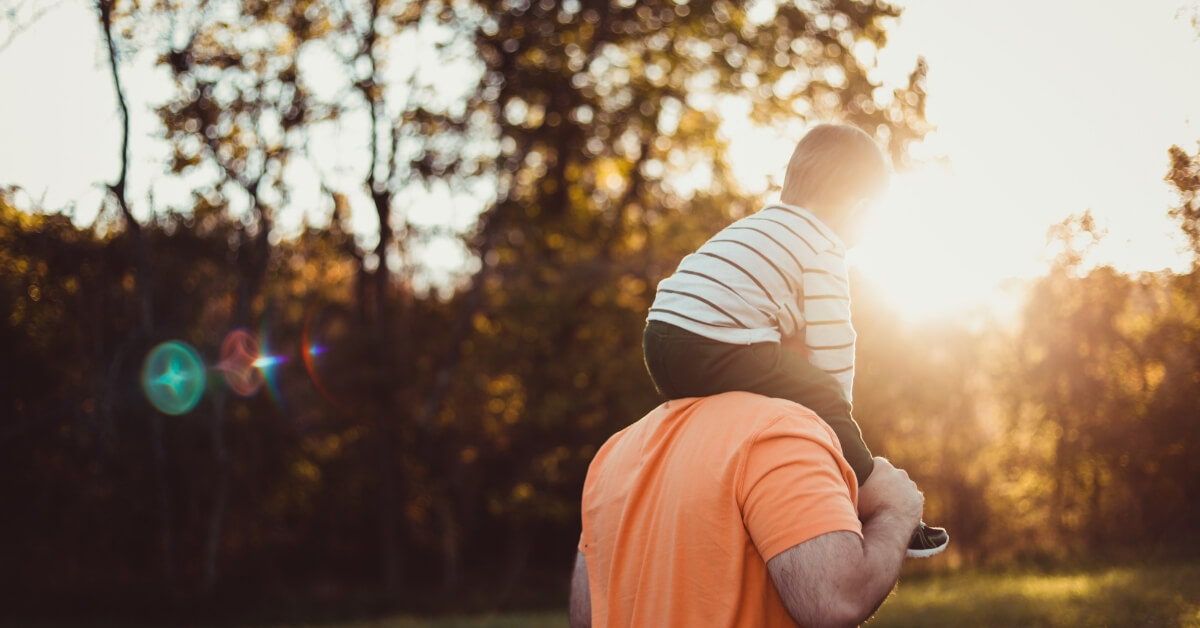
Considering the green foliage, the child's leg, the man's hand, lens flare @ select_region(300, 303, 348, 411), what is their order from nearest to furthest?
the man's hand → the child's leg → the green foliage → lens flare @ select_region(300, 303, 348, 411)

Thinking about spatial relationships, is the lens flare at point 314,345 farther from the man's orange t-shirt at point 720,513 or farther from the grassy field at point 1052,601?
the man's orange t-shirt at point 720,513

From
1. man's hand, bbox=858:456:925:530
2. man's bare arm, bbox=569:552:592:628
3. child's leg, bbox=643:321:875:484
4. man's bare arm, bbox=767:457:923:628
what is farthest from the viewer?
child's leg, bbox=643:321:875:484

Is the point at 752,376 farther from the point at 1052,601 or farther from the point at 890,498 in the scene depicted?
the point at 1052,601

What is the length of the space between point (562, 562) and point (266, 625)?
21.8 feet

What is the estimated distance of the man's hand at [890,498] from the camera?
177 centimetres

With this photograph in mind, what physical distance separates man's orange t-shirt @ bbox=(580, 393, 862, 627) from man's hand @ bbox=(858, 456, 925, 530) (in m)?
0.12

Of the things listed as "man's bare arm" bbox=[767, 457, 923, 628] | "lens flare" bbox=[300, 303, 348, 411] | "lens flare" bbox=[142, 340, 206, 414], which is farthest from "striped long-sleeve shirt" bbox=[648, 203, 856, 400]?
"lens flare" bbox=[300, 303, 348, 411]

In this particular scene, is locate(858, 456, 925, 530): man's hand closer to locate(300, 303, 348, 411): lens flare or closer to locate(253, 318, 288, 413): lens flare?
locate(253, 318, 288, 413): lens flare

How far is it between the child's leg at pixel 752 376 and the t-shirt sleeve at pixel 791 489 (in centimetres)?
37

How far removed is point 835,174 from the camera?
219 cm

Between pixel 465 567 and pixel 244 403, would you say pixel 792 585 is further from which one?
pixel 465 567

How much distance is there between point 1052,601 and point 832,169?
208 inches

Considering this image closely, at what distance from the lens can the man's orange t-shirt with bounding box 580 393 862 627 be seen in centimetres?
158

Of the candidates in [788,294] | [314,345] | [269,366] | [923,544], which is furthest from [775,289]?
[314,345]
